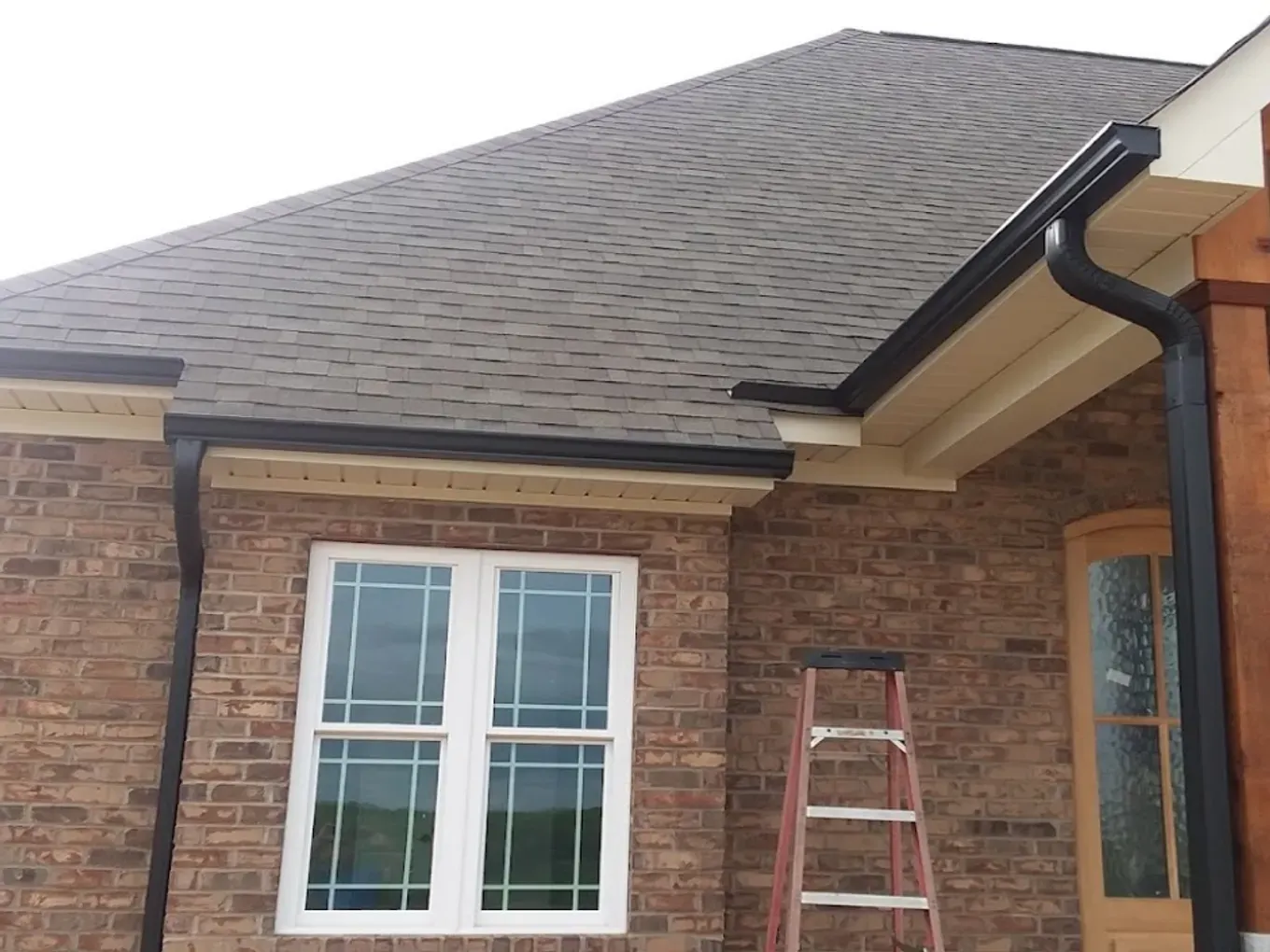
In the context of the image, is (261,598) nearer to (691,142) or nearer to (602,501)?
(602,501)

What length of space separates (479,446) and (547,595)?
2.69 feet

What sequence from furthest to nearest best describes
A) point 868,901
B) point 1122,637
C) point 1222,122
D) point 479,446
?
point 1122,637 → point 479,446 → point 868,901 → point 1222,122

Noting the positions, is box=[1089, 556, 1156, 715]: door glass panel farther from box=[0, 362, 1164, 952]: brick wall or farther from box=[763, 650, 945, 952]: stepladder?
box=[763, 650, 945, 952]: stepladder

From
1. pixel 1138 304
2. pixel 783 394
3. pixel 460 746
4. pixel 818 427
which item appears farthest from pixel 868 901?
pixel 1138 304

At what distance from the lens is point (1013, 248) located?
144 inches

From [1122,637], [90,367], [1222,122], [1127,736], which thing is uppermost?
[1222,122]

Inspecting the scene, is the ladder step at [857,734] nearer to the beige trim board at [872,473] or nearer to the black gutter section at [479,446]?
the black gutter section at [479,446]

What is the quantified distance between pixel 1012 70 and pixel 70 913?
880 centimetres

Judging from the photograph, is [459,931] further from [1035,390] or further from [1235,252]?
[1235,252]

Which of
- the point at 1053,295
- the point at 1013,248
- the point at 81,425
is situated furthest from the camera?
the point at 81,425

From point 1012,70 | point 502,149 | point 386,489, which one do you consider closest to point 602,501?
point 386,489

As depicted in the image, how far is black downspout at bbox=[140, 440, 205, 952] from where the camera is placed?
4.58 m

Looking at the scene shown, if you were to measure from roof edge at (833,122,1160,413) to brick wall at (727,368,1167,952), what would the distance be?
977 mm

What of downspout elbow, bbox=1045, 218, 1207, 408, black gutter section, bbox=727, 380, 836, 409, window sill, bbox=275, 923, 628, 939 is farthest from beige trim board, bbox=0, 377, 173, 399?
downspout elbow, bbox=1045, 218, 1207, 408
